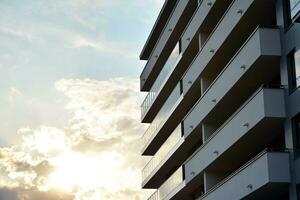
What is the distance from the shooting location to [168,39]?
5169 centimetres

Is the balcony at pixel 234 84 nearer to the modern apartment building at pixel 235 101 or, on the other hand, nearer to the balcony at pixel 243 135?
the modern apartment building at pixel 235 101

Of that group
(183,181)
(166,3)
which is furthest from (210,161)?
(166,3)

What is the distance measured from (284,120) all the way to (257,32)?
4.31 meters

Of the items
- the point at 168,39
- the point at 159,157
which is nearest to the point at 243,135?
the point at 168,39

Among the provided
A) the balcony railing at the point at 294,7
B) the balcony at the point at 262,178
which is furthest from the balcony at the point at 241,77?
the balcony at the point at 262,178

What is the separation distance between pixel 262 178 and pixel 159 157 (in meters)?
26.7

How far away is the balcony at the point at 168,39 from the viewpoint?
46494mm

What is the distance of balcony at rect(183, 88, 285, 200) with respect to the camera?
27.4 metres

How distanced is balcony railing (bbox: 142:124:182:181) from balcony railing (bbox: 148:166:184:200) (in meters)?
2.48

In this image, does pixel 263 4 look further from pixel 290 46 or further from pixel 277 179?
pixel 277 179

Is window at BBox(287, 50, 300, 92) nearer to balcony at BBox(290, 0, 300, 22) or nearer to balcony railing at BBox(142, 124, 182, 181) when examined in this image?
balcony at BBox(290, 0, 300, 22)

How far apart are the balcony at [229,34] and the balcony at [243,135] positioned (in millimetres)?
4686

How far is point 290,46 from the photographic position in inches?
1091

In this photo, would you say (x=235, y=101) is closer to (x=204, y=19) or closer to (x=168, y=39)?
(x=204, y=19)
